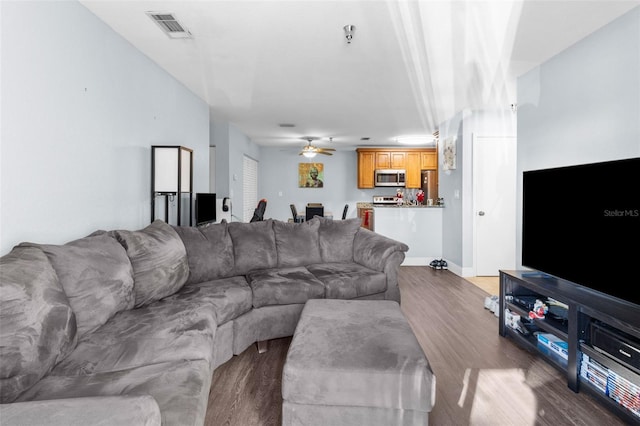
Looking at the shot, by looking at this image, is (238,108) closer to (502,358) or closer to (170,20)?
(170,20)

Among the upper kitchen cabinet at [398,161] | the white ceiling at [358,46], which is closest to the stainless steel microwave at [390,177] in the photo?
the upper kitchen cabinet at [398,161]

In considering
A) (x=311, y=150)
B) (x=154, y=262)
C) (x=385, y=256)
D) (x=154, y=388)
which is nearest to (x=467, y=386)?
(x=385, y=256)

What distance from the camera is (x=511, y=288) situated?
3000mm

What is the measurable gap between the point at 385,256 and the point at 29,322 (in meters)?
2.59

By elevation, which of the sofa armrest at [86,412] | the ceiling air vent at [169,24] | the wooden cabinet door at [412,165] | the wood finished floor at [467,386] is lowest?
the wood finished floor at [467,386]

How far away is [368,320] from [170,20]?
261 centimetres

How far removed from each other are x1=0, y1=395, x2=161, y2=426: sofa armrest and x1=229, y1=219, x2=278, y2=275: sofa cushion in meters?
2.19

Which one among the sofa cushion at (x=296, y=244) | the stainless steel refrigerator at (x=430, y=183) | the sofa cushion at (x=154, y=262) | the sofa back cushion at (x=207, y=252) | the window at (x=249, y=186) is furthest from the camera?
the stainless steel refrigerator at (x=430, y=183)

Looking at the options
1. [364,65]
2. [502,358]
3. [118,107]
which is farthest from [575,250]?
[118,107]

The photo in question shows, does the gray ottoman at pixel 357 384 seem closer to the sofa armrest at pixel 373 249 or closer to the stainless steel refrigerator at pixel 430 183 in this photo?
the sofa armrest at pixel 373 249

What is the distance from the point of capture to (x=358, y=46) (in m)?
3.14

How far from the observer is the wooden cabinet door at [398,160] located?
896 cm

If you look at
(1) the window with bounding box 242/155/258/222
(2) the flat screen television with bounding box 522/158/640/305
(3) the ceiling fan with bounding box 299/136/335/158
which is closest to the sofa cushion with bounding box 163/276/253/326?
(2) the flat screen television with bounding box 522/158/640/305

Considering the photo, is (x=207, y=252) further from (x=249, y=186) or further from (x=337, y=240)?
(x=249, y=186)
